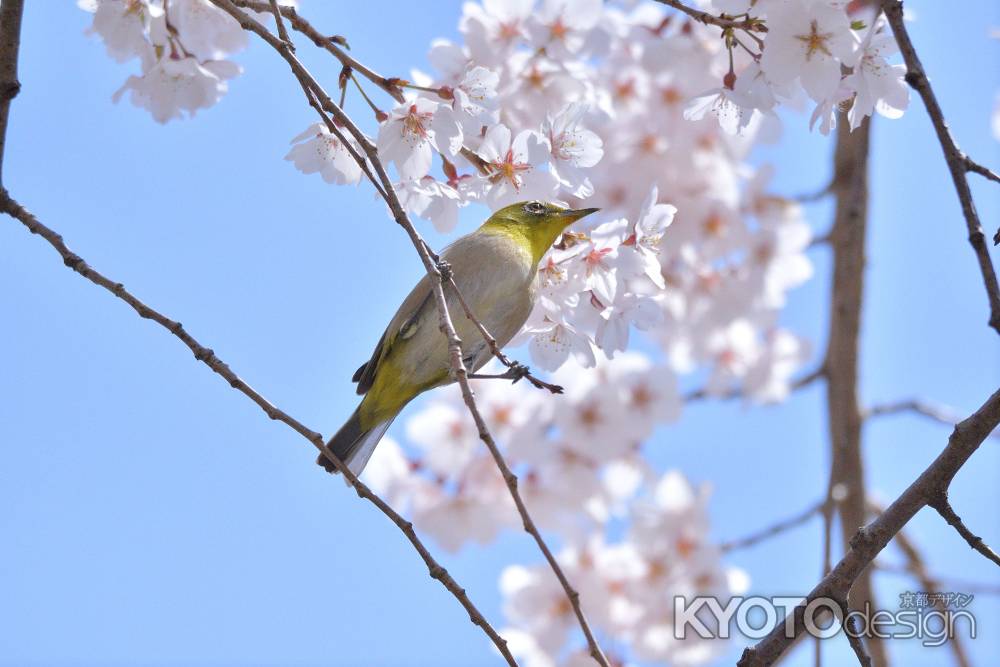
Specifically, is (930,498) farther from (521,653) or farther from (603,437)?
(521,653)

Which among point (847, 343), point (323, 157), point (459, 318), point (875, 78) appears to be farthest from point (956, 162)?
point (847, 343)

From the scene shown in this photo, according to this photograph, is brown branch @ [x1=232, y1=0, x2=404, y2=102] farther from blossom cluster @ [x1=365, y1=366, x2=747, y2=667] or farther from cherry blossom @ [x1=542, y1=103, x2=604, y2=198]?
blossom cluster @ [x1=365, y1=366, x2=747, y2=667]

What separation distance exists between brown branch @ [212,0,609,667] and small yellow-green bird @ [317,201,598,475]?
3.17 ft

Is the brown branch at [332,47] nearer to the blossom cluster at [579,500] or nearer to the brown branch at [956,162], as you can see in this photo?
→ the brown branch at [956,162]

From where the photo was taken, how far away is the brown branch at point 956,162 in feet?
5.00

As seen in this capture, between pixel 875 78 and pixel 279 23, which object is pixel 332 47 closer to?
pixel 279 23

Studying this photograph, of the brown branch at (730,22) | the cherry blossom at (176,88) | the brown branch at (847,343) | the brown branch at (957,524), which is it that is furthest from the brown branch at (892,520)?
the brown branch at (847,343)

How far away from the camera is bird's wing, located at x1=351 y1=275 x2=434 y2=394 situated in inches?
123

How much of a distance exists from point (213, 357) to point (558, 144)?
99 cm

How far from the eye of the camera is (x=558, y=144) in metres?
2.53

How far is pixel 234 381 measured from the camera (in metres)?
1.97

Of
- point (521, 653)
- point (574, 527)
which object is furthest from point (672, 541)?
point (521, 653)

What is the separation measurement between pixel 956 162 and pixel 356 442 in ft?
6.82

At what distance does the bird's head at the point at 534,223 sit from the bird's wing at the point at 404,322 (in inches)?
12.2
